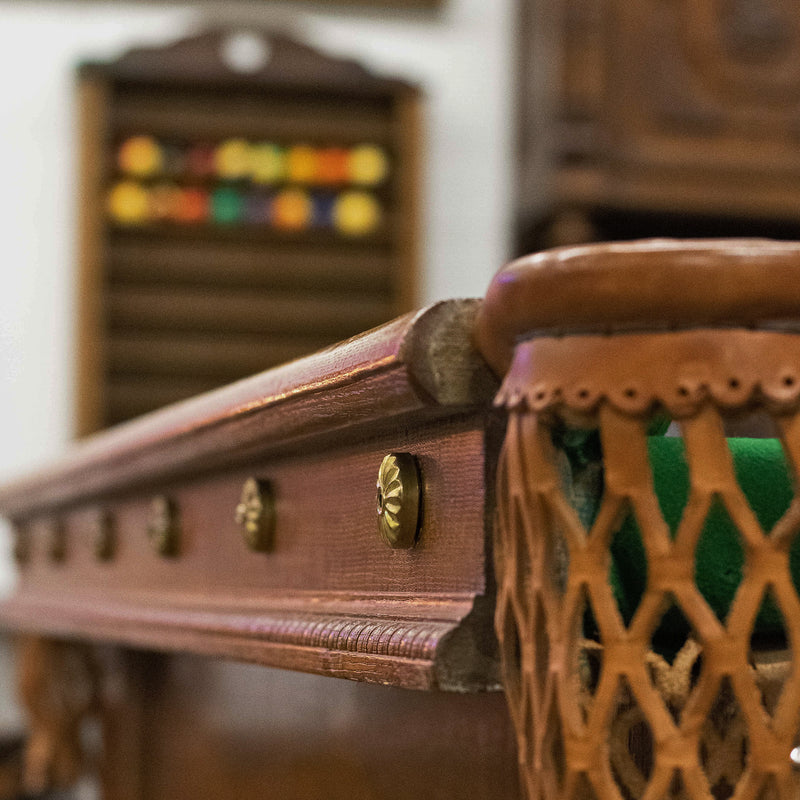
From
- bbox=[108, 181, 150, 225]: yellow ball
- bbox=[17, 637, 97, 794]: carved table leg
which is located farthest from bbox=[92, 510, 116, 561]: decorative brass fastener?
bbox=[108, 181, 150, 225]: yellow ball

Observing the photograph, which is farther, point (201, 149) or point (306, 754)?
point (201, 149)

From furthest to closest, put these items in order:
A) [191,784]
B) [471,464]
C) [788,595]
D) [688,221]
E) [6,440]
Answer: [6,440], [688,221], [191,784], [471,464], [788,595]

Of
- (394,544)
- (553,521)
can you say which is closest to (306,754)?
(394,544)

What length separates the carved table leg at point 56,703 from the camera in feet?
6.86

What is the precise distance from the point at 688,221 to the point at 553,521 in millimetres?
3278

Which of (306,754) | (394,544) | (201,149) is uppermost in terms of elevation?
(201,149)

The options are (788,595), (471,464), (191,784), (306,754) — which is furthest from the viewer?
(191,784)

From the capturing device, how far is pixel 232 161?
4.07m

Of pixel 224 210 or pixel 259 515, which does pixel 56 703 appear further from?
pixel 224 210

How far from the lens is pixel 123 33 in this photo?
4.11m

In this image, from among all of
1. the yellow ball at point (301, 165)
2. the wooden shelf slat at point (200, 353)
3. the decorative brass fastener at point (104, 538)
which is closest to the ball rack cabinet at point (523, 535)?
the decorative brass fastener at point (104, 538)

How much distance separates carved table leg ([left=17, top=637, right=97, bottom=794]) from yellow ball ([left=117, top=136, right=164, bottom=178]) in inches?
86.5

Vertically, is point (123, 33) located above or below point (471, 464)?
above

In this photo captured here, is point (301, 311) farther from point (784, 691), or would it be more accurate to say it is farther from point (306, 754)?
point (784, 691)
